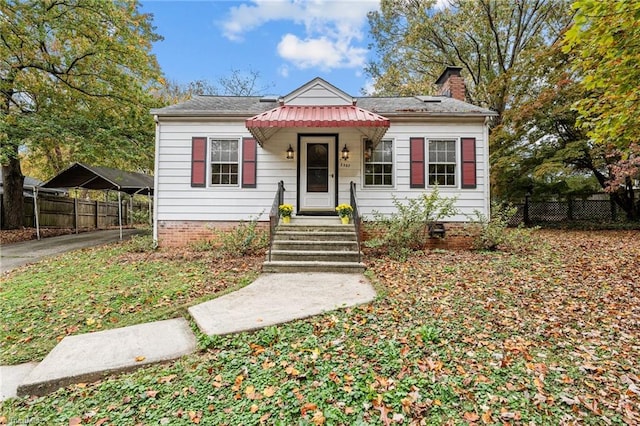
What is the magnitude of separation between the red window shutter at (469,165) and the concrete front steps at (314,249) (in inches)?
145

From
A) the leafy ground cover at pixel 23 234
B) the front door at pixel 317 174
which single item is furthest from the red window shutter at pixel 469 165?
Result: the leafy ground cover at pixel 23 234

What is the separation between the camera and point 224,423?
7.97 feet

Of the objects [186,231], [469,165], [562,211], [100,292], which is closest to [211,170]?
[186,231]

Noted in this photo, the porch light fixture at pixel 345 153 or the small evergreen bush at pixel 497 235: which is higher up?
the porch light fixture at pixel 345 153

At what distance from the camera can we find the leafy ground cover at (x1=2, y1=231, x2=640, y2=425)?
8.20 feet

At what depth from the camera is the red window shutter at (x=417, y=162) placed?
358 inches

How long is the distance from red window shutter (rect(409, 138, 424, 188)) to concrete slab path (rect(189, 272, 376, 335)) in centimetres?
411

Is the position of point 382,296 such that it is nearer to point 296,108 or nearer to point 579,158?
point 296,108

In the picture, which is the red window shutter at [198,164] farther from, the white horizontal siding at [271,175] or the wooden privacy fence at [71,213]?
the wooden privacy fence at [71,213]

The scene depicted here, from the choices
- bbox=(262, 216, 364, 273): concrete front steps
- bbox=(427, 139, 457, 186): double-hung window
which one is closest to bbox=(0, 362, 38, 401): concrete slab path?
bbox=(262, 216, 364, 273): concrete front steps

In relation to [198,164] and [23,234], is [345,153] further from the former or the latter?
[23,234]

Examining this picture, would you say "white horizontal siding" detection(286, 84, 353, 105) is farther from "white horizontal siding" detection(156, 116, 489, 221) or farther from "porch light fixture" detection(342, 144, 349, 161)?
"porch light fixture" detection(342, 144, 349, 161)

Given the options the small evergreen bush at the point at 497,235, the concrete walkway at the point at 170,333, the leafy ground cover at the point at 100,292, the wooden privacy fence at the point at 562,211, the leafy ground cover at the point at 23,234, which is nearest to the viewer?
the concrete walkway at the point at 170,333

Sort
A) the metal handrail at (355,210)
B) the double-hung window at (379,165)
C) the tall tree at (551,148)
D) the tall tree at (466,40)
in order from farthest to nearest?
the tall tree at (466,40), the tall tree at (551,148), the double-hung window at (379,165), the metal handrail at (355,210)
